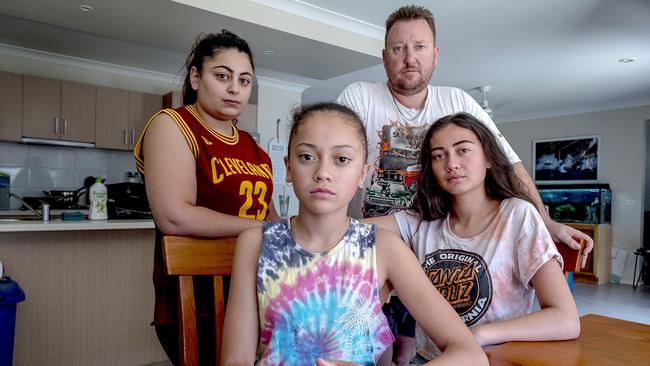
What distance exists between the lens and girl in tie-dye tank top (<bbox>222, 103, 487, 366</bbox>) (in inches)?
34.0

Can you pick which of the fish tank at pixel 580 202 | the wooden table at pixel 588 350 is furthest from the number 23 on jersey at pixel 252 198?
the fish tank at pixel 580 202

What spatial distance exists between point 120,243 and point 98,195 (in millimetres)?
488

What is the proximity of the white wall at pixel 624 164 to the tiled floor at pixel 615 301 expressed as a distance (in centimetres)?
81

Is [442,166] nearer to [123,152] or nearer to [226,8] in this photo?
[226,8]

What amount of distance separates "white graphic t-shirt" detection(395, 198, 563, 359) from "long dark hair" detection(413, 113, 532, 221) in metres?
0.07

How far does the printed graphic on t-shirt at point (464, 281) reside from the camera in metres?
1.12

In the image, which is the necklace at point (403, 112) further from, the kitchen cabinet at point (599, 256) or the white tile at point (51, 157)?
the kitchen cabinet at point (599, 256)

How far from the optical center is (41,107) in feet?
15.8

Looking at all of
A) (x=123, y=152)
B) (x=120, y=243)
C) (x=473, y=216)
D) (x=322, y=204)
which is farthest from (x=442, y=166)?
(x=123, y=152)

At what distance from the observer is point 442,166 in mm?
1240

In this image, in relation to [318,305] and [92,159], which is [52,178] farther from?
[318,305]

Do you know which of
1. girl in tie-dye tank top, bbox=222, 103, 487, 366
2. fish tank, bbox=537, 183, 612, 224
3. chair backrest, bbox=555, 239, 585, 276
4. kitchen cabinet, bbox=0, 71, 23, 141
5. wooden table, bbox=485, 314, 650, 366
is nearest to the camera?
wooden table, bbox=485, 314, 650, 366

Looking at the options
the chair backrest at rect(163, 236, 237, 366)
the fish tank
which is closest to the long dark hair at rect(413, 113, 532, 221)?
the chair backrest at rect(163, 236, 237, 366)

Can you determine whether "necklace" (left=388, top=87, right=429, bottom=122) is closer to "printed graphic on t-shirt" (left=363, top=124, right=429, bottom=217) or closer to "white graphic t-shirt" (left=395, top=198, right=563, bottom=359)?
"printed graphic on t-shirt" (left=363, top=124, right=429, bottom=217)
